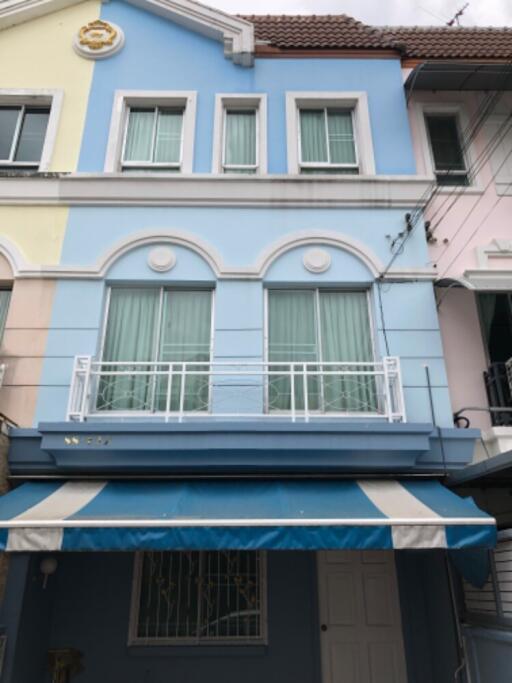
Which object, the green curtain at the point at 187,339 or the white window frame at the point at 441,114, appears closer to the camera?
the green curtain at the point at 187,339

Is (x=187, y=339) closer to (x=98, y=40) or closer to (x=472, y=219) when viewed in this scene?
(x=472, y=219)

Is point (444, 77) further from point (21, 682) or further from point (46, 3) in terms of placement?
point (21, 682)

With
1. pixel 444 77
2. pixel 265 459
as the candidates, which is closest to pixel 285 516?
pixel 265 459

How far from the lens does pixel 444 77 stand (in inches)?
360

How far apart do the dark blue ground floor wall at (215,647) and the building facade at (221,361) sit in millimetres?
32

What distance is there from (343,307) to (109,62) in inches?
256

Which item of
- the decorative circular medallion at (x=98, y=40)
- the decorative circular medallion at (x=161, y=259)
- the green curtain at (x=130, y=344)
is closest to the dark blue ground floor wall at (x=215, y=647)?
the green curtain at (x=130, y=344)

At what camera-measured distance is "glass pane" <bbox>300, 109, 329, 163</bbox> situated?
9.03 metres

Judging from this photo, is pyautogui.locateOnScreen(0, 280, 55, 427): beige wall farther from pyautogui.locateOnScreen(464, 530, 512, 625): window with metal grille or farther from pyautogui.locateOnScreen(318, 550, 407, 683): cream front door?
pyautogui.locateOnScreen(464, 530, 512, 625): window with metal grille

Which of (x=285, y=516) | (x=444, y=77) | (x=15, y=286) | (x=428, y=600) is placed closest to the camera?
(x=285, y=516)

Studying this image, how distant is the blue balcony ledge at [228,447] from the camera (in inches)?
251

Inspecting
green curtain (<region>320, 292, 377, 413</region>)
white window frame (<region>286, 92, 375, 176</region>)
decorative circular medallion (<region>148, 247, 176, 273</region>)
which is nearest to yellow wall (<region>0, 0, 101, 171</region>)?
decorative circular medallion (<region>148, 247, 176, 273</region>)

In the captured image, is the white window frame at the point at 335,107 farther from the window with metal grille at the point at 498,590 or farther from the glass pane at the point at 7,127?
the window with metal grille at the point at 498,590

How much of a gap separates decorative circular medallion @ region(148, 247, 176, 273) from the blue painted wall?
1935 millimetres
